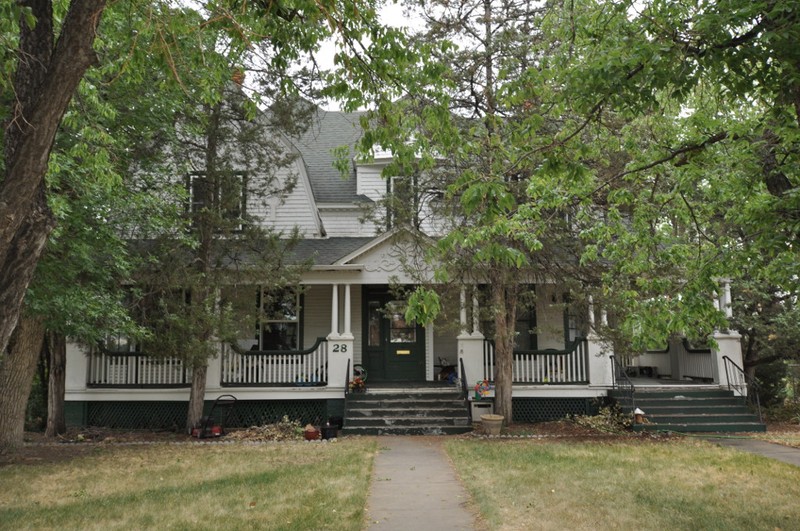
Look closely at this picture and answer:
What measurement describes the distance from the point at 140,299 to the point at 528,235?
7.94 metres

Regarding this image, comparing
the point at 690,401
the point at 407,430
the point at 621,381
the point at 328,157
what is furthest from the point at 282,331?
the point at 690,401

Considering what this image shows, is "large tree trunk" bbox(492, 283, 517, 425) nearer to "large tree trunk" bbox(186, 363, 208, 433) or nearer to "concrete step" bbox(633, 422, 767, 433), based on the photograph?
"concrete step" bbox(633, 422, 767, 433)

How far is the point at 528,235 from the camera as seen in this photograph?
22.9ft

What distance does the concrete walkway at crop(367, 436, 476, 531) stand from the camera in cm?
629

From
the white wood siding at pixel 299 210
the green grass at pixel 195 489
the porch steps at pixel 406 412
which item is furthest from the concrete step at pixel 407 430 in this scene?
the white wood siding at pixel 299 210

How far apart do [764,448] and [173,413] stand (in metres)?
12.2

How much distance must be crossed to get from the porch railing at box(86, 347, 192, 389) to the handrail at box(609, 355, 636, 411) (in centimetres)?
983

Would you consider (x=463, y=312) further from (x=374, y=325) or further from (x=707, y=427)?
(x=707, y=427)

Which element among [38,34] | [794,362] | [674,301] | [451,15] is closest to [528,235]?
[674,301]

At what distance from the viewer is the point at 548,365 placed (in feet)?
46.8

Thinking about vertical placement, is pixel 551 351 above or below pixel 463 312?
below

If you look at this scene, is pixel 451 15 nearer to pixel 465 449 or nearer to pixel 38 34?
pixel 465 449

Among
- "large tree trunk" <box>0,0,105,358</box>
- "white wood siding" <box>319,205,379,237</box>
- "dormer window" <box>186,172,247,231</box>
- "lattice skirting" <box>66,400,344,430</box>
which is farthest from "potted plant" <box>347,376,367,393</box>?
"large tree trunk" <box>0,0,105,358</box>

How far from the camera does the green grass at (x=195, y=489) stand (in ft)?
21.1
